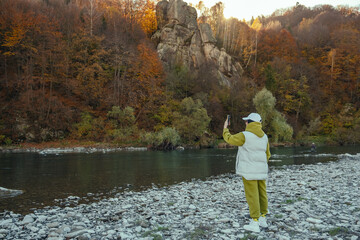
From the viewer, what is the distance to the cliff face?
238ft

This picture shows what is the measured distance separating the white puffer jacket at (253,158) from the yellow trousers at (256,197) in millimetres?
239

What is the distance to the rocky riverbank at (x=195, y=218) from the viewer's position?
641cm

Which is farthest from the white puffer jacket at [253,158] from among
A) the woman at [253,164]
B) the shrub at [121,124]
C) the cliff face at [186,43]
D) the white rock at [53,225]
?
the cliff face at [186,43]

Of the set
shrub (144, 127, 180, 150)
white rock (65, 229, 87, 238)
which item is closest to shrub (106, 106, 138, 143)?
shrub (144, 127, 180, 150)

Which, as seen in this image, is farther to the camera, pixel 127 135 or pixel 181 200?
pixel 127 135

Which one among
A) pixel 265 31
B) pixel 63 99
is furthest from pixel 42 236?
pixel 265 31

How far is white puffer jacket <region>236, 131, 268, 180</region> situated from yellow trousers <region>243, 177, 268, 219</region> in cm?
24

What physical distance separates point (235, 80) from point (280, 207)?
7040 cm

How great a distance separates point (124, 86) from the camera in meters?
56.4

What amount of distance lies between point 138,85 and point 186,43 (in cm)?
2454

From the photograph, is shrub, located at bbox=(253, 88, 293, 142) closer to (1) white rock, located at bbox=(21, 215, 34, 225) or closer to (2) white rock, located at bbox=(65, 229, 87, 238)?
(1) white rock, located at bbox=(21, 215, 34, 225)

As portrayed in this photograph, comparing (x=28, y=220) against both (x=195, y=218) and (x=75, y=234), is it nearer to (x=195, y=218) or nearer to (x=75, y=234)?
(x=75, y=234)

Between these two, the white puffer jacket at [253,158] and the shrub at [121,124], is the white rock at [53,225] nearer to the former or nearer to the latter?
the white puffer jacket at [253,158]

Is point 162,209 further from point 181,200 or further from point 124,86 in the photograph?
point 124,86
